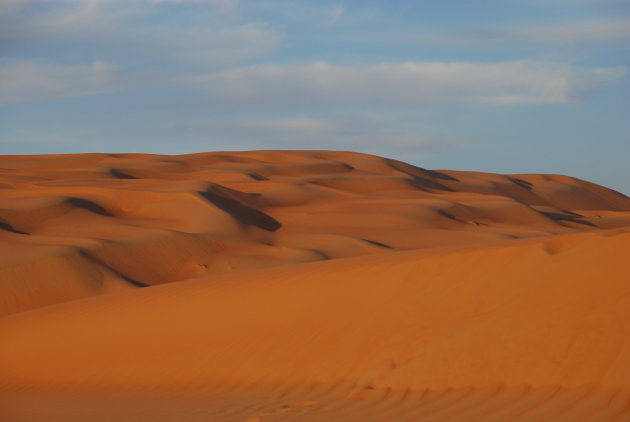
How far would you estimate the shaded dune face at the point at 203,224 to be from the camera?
18797mm

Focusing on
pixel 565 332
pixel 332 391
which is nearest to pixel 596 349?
pixel 565 332

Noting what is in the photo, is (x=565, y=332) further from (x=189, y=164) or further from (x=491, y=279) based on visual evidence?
(x=189, y=164)

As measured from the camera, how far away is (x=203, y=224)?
24172 mm

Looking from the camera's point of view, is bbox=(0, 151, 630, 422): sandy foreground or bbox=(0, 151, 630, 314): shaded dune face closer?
bbox=(0, 151, 630, 422): sandy foreground

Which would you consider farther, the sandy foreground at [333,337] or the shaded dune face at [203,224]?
the shaded dune face at [203,224]

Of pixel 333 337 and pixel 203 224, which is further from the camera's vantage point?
pixel 203 224

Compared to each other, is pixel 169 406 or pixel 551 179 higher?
pixel 551 179

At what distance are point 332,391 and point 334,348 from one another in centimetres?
106

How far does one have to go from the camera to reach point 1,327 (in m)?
12.8

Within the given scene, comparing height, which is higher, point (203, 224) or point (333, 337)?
point (203, 224)

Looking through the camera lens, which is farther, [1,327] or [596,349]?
[1,327]

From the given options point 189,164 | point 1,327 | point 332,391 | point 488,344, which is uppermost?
point 189,164

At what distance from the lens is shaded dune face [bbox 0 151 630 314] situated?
18.8 m

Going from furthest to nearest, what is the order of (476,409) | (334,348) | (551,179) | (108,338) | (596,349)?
(551,179) < (108,338) < (334,348) < (596,349) < (476,409)
